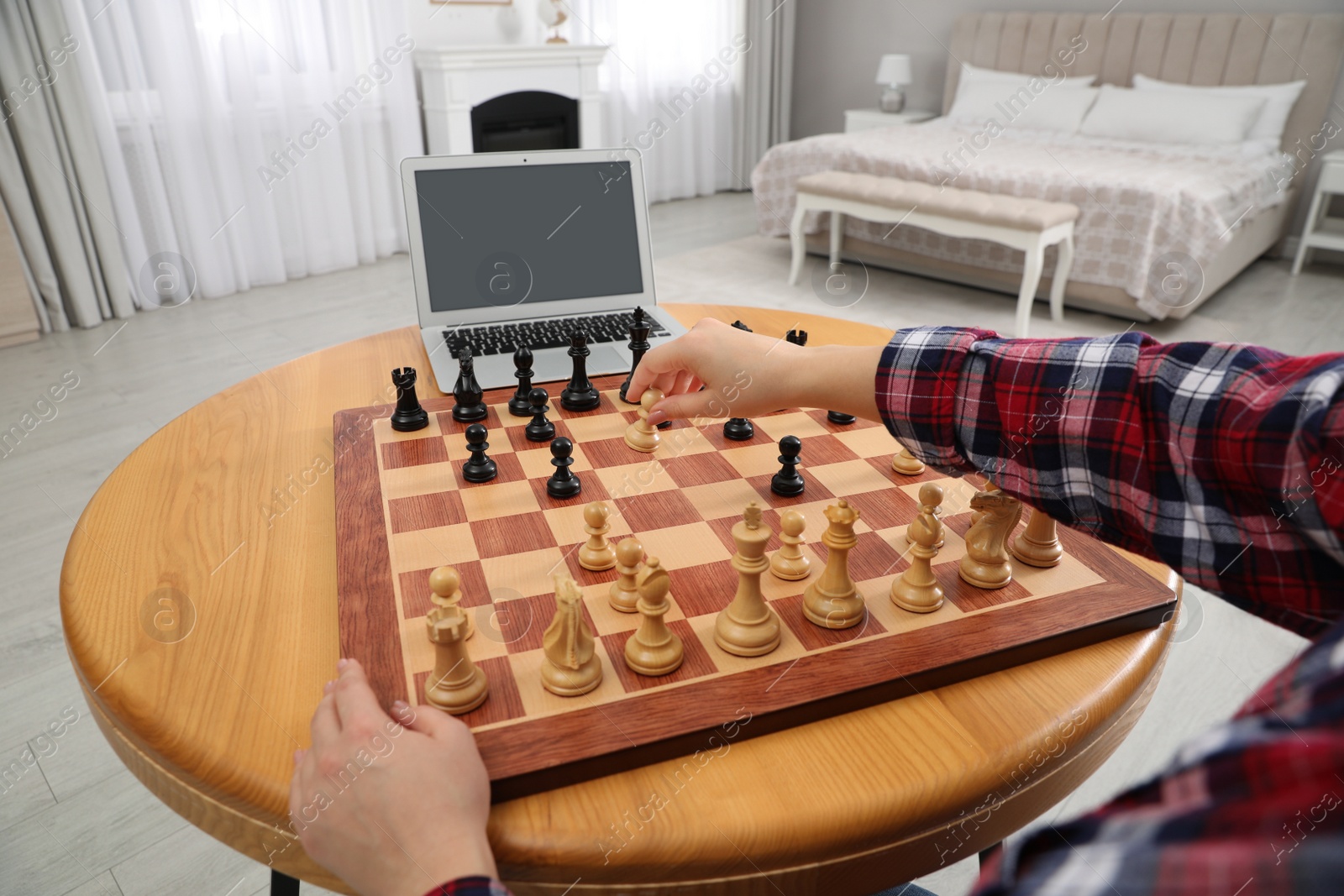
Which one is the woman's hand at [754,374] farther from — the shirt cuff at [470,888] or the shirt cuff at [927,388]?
the shirt cuff at [470,888]

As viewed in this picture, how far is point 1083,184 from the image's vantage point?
3.83 m

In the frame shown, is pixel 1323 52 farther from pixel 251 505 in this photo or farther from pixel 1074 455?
pixel 251 505

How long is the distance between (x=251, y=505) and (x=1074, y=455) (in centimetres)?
90

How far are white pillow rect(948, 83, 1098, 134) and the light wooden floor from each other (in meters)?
1.36

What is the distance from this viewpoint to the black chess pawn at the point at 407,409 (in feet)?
3.73

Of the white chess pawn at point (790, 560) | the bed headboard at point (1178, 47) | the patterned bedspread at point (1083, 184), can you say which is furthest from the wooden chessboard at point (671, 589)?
the bed headboard at point (1178, 47)

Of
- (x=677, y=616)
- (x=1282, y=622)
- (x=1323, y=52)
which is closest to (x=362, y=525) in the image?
(x=677, y=616)

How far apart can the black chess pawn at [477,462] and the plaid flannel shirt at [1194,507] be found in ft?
1.54

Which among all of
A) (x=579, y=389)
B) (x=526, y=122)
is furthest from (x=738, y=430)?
(x=526, y=122)

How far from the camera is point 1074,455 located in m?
0.78

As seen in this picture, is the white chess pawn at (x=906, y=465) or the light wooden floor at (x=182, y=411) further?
the light wooden floor at (x=182, y=411)

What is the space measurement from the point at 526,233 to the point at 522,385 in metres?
0.40

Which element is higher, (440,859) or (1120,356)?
(1120,356)

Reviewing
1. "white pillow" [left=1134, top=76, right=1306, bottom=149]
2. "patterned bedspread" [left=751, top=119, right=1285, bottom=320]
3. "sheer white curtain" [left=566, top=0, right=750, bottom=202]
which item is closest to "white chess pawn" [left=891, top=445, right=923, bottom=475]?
"patterned bedspread" [left=751, top=119, right=1285, bottom=320]
